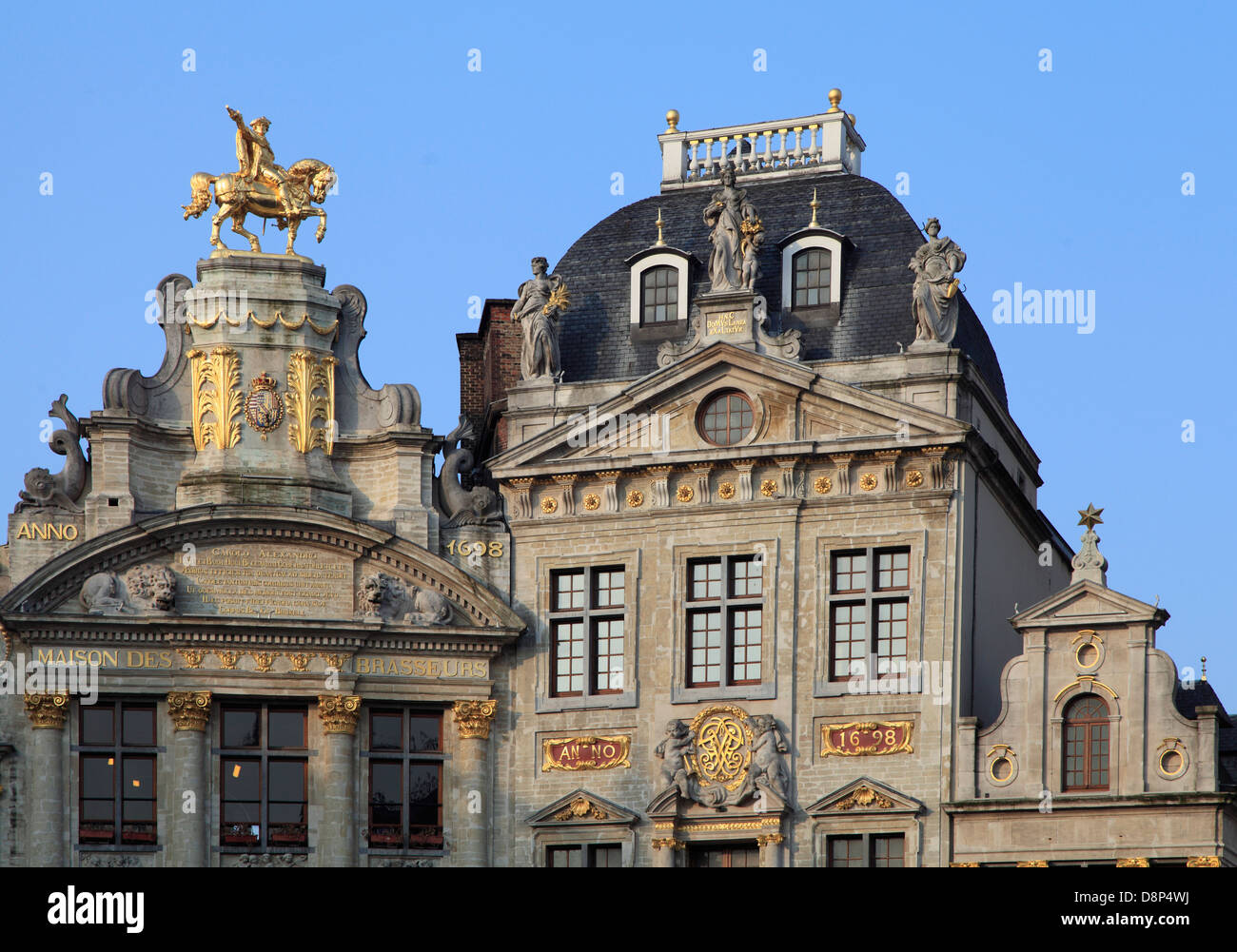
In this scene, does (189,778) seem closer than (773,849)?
No

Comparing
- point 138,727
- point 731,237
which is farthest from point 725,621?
point 138,727

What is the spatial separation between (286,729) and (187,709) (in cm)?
163

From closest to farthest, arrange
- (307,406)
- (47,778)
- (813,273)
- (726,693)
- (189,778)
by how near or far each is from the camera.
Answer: (47,778), (189,778), (726,693), (307,406), (813,273)

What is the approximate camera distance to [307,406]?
5031 centimetres

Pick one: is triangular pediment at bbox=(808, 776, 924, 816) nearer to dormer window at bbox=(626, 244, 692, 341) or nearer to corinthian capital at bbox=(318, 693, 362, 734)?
corinthian capital at bbox=(318, 693, 362, 734)

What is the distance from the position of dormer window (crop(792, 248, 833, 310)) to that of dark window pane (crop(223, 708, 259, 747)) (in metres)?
A: 10.7

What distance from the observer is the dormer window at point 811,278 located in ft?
167

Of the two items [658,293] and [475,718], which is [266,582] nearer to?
[475,718]

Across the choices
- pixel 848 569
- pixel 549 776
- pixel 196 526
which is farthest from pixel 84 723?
pixel 848 569

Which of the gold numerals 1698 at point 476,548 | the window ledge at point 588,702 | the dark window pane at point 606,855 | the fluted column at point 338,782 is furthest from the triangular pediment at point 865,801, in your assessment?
the fluted column at point 338,782

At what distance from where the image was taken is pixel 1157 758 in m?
46.4

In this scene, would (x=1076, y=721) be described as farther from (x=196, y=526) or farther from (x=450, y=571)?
(x=196, y=526)
